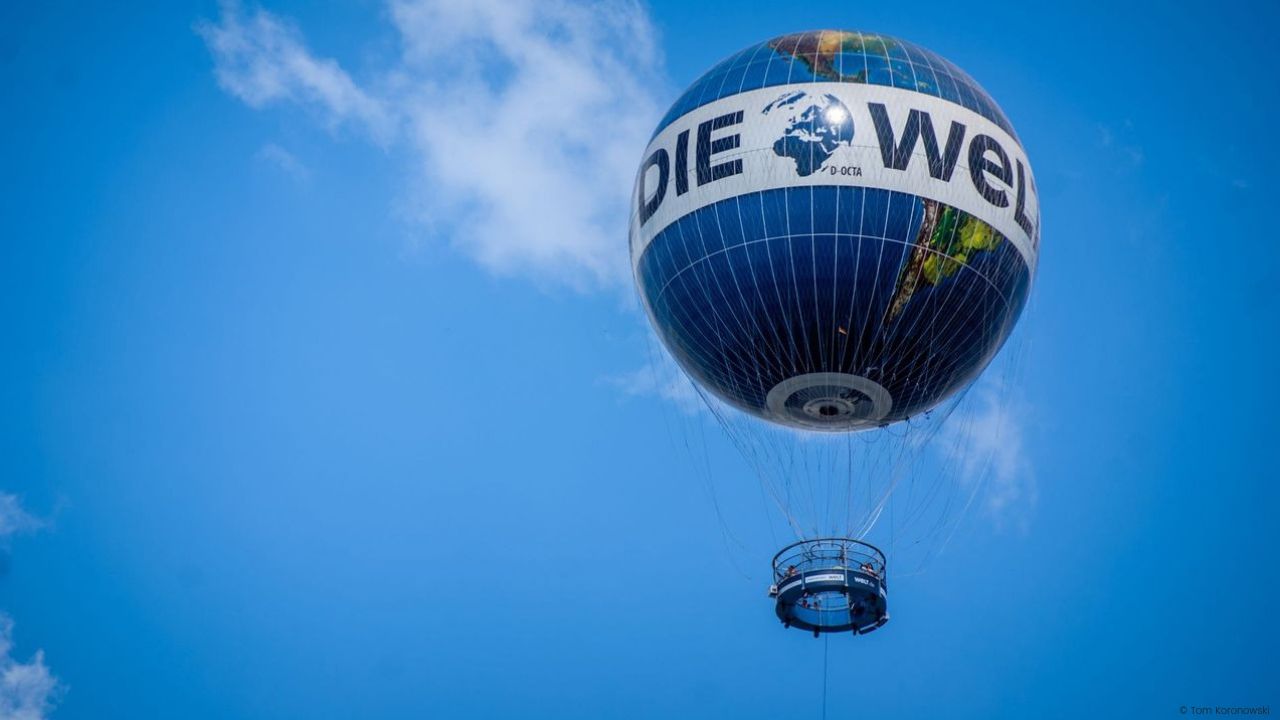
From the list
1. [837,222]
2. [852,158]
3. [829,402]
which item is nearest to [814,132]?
[852,158]

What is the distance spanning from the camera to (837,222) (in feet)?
88.0

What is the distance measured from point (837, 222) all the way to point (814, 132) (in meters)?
2.09

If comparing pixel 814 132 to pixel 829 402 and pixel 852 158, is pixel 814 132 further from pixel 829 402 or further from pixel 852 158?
pixel 829 402

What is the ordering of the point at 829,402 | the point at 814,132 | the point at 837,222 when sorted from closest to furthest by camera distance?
the point at 837,222, the point at 814,132, the point at 829,402

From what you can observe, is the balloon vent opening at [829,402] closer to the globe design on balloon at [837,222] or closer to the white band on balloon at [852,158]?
the globe design on balloon at [837,222]

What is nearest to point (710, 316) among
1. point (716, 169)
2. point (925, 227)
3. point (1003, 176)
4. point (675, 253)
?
point (675, 253)

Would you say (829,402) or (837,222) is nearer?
(837,222)

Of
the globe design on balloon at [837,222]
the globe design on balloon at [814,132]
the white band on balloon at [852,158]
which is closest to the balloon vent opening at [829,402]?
the globe design on balloon at [837,222]

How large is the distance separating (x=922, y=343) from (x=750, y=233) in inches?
186

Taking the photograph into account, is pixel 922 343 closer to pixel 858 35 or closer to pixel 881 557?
pixel 881 557

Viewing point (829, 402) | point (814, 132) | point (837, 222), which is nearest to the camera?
point (837, 222)

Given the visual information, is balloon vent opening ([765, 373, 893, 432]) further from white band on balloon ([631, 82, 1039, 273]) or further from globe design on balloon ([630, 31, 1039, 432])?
white band on balloon ([631, 82, 1039, 273])

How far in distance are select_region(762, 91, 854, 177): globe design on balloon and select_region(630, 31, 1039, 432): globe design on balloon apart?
3 cm

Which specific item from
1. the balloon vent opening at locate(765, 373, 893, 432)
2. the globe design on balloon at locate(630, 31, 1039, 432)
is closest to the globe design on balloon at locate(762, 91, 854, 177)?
the globe design on balloon at locate(630, 31, 1039, 432)
